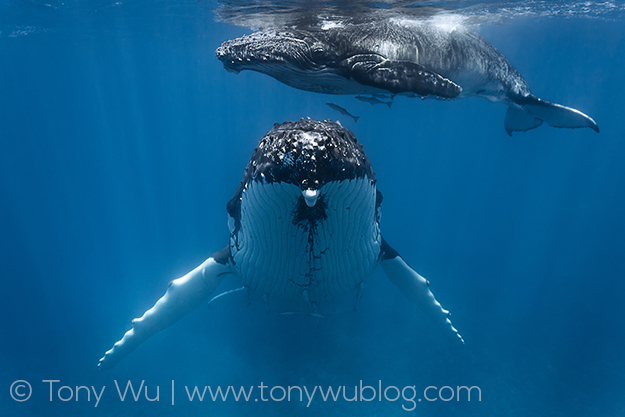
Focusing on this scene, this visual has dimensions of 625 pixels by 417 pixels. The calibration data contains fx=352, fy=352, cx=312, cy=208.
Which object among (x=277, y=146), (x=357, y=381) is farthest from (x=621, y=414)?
(x=277, y=146)

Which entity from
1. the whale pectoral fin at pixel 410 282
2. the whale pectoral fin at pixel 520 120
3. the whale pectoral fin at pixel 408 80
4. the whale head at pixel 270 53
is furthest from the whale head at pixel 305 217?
the whale pectoral fin at pixel 520 120

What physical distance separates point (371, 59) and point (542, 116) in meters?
6.28

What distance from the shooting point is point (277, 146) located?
2480 mm

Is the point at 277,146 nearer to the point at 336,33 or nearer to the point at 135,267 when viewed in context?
the point at 336,33

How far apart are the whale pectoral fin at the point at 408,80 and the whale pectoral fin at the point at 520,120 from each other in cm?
561

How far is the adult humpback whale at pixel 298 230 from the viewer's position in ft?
8.15

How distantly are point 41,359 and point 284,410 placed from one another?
28.8ft

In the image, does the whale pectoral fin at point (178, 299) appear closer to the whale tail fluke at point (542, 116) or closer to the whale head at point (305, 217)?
the whale head at point (305, 217)

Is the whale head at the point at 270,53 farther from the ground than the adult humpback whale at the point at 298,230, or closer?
farther from the ground

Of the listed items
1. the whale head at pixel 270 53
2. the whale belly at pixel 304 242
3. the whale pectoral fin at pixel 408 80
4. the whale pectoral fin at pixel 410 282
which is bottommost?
the whale pectoral fin at pixel 410 282

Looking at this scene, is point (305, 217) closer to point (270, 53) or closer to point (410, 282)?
point (270, 53)

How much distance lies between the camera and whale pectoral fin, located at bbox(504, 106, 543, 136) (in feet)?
31.2

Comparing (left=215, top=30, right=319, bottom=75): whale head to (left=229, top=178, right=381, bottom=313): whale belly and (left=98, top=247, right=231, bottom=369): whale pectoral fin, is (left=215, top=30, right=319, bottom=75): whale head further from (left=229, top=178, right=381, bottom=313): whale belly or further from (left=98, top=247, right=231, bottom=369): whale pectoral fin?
(left=98, top=247, right=231, bottom=369): whale pectoral fin

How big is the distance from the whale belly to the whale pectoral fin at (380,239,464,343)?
105 cm
